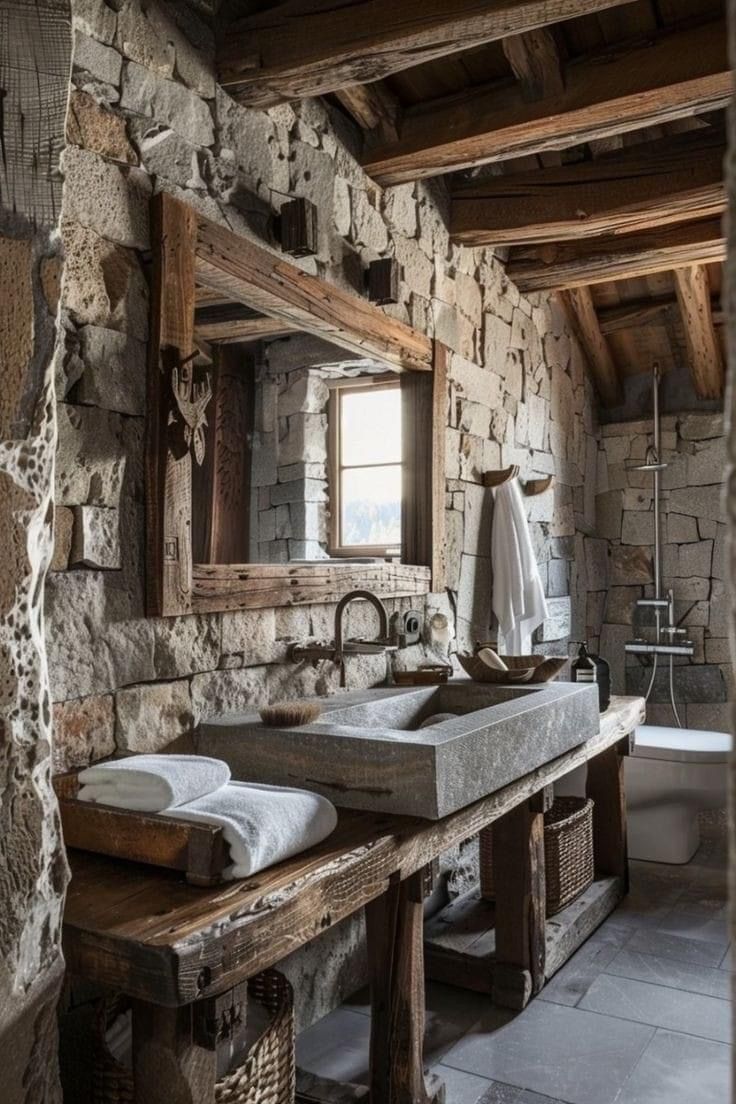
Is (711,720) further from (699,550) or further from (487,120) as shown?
(487,120)

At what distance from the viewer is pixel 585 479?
4.85 m

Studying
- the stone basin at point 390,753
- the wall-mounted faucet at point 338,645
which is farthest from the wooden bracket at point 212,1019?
the wall-mounted faucet at point 338,645

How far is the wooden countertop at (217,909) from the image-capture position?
1.24m

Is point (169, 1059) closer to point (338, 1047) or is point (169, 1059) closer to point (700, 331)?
point (338, 1047)

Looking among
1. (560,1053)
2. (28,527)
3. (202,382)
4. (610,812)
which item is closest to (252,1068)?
(28,527)

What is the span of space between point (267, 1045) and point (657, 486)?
3856 millimetres

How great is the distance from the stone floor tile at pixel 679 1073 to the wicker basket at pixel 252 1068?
93cm

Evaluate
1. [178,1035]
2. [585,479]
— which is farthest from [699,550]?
[178,1035]

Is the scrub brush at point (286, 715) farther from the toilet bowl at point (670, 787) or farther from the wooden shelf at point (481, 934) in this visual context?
the toilet bowl at point (670, 787)

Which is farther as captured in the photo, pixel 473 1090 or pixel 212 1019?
pixel 473 1090

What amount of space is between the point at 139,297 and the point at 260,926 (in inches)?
51.6

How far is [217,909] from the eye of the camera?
1352mm

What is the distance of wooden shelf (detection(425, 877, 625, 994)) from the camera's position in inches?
106

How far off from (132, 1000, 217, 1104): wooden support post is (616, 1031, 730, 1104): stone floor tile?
1.29 meters
